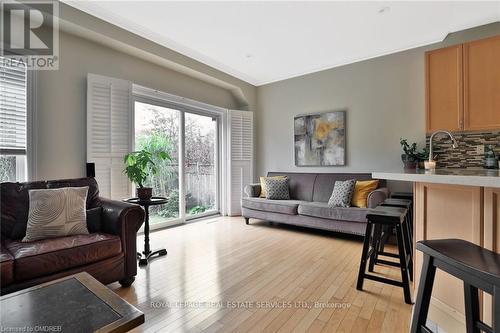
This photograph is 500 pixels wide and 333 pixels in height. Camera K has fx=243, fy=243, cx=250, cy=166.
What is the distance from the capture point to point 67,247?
1.79 meters

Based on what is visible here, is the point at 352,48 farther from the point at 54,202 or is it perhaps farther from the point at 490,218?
the point at 54,202

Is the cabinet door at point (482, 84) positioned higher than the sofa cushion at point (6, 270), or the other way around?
the cabinet door at point (482, 84)

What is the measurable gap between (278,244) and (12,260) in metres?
2.55

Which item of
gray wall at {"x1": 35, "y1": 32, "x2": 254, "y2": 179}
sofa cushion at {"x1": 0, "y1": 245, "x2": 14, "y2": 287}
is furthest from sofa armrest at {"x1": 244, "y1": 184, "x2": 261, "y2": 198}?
sofa cushion at {"x1": 0, "y1": 245, "x2": 14, "y2": 287}

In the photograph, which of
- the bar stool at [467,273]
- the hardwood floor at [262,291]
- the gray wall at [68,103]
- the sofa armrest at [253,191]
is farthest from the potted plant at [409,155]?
the gray wall at [68,103]

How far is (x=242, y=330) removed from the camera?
61.2 inches

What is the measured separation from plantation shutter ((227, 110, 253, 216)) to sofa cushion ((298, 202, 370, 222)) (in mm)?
1643

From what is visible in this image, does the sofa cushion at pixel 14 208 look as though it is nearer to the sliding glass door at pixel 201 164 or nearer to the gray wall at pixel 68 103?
the gray wall at pixel 68 103

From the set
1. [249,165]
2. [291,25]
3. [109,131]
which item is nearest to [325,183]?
[249,165]

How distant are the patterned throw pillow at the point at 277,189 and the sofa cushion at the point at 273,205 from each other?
18cm

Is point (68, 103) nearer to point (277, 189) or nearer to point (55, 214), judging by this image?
point (55, 214)

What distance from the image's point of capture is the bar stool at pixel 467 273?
33.0 inches

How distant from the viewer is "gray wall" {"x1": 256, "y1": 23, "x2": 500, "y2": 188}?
11.6 ft

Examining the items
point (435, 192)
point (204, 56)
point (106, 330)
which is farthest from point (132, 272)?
point (204, 56)
